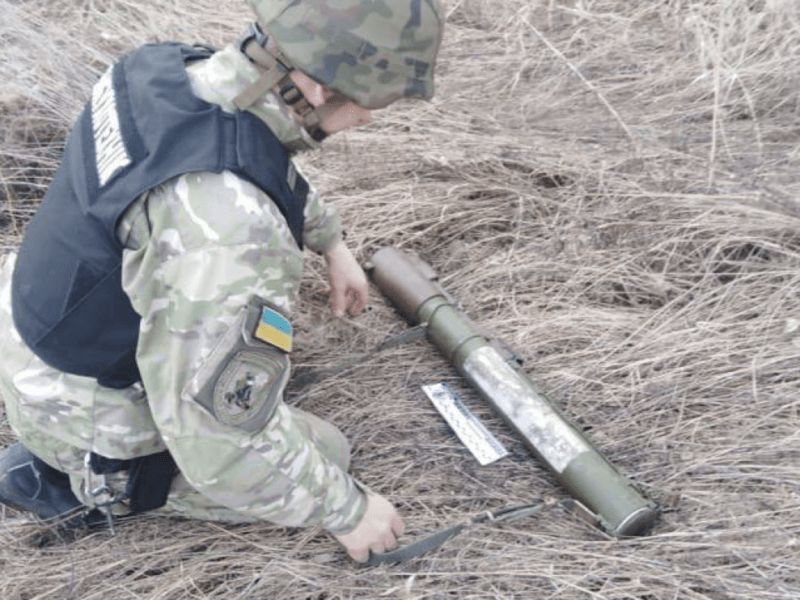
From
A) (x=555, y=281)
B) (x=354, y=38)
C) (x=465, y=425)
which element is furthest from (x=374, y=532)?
(x=555, y=281)

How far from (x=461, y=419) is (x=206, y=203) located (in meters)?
1.36

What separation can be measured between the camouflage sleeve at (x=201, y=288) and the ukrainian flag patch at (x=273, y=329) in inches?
1.3

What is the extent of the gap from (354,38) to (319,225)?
970 millimetres

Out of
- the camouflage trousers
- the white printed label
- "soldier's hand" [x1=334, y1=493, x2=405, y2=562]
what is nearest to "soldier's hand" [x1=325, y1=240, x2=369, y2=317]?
the white printed label

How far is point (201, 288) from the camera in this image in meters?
1.72

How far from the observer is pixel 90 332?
2.01 meters

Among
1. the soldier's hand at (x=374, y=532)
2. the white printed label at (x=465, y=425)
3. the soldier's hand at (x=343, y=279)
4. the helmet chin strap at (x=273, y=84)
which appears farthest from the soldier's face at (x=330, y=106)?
the white printed label at (x=465, y=425)

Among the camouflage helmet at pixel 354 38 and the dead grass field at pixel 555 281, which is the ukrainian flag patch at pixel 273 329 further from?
the dead grass field at pixel 555 281

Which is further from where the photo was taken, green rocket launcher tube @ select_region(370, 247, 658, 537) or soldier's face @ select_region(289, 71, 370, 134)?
green rocket launcher tube @ select_region(370, 247, 658, 537)

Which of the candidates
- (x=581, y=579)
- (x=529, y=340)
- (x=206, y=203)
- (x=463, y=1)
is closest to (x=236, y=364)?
(x=206, y=203)

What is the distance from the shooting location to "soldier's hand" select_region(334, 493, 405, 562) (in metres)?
2.27

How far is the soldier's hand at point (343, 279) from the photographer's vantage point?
2846 millimetres

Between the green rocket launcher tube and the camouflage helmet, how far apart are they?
45.8 inches

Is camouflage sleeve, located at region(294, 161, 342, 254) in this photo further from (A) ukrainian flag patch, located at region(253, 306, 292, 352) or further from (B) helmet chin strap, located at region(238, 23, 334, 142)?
(A) ukrainian flag patch, located at region(253, 306, 292, 352)
